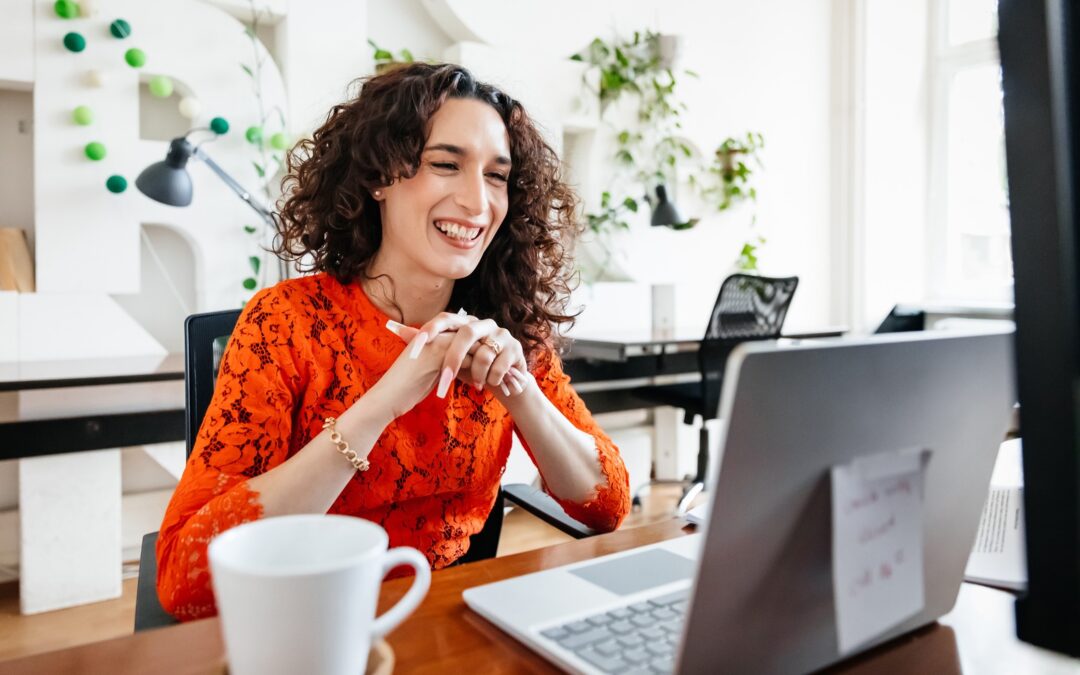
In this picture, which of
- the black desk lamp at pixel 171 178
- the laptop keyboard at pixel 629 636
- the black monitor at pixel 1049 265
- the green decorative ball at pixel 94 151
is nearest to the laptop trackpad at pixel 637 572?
the laptop keyboard at pixel 629 636

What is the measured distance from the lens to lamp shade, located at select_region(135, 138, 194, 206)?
8.07 feet

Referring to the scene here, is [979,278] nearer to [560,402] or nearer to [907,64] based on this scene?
[907,64]

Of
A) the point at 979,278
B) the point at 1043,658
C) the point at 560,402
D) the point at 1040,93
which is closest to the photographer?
the point at 1040,93

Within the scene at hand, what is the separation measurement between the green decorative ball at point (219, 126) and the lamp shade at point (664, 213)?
1876 millimetres

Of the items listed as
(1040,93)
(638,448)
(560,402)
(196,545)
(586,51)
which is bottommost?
(638,448)

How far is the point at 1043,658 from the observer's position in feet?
2.05

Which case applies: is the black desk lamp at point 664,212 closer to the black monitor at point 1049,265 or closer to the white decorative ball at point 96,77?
the white decorative ball at point 96,77

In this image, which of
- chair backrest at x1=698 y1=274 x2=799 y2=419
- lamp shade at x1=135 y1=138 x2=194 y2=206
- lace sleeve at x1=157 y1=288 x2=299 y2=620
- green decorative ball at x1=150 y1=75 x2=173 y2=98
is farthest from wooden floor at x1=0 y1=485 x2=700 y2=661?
green decorative ball at x1=150 y1=75 x2=173 y2=98

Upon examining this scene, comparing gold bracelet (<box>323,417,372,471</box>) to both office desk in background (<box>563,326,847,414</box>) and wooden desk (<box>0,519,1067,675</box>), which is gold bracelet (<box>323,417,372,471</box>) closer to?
wooden desk (<box>0,519,1067,675</box>)

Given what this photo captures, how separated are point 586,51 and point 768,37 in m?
1.45

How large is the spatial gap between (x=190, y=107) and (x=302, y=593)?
2688mm

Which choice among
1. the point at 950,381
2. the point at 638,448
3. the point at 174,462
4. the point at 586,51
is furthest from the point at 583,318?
the point at 950,381

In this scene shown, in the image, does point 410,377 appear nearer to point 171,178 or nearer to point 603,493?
point 603,493

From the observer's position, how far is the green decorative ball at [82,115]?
2.54 m
